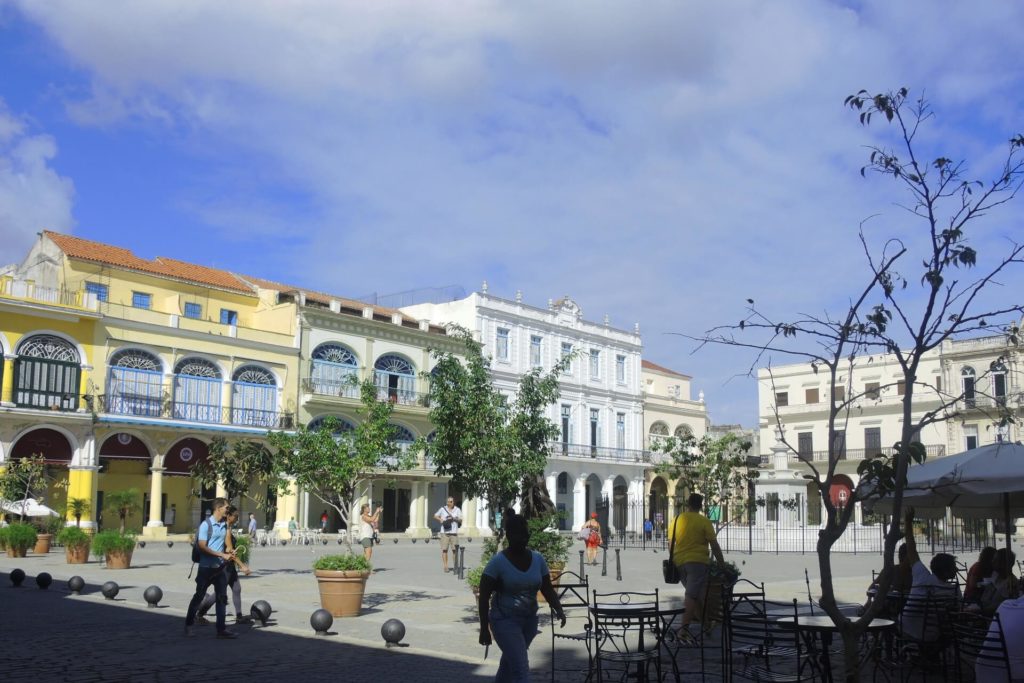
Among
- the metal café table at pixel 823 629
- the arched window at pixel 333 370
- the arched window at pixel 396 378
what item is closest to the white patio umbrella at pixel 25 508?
the arched window at pixel 333 370

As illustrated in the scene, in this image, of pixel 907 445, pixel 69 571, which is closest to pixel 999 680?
pixel 907 445

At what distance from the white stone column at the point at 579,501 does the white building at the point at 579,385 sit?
0.18 ft

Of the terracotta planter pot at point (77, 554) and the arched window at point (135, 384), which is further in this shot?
the arched window at point (135, 384)

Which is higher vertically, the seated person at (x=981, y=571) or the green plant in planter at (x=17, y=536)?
the seated person at (x=981, y=571)

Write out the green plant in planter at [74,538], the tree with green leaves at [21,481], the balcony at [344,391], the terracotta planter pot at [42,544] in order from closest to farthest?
the green plant in planter at [74,538] → the terracotta planter pot at [42,544] → the tree with green leaves at [21,481] → the balcony at [344,391]

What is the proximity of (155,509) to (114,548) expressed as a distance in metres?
17.5

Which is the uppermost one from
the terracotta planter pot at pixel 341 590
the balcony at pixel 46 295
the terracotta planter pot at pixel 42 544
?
the balcony at pixel 46 295

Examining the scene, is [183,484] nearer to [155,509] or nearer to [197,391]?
[155,509]

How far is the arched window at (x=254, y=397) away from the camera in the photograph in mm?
41562

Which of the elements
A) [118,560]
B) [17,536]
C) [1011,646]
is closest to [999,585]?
[1011,646]

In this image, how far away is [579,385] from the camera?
57719 mm

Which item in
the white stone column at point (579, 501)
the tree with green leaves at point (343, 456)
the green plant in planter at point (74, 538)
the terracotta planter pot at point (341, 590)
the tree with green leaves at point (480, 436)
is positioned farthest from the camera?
the white stone column at point (579, 501)

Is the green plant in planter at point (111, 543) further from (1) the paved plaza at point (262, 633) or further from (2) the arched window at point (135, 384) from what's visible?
(2) the arched window at point (135, 384)

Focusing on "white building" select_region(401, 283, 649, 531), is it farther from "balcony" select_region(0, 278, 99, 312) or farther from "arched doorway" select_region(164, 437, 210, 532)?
"balcony" select_region(0, 278, 99, 312)
